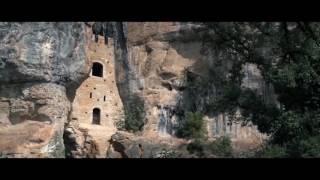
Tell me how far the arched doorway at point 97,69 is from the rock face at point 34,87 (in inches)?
125

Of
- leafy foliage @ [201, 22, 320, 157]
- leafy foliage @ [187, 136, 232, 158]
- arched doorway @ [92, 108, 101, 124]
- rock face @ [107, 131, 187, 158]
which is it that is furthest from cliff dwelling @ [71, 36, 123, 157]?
leafy foliage @ [201, 22, 320, 157]

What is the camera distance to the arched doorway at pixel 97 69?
27094mm

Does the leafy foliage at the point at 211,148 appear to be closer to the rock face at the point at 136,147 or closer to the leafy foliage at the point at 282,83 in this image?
the rock face at the point at 136,147

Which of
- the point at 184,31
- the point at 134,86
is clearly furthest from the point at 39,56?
the point at 184,31

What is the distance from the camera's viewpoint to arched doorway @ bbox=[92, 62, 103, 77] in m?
27.1

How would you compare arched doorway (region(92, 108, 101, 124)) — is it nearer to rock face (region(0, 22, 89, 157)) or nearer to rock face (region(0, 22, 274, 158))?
rock face (region(0, 22, 274, 158))

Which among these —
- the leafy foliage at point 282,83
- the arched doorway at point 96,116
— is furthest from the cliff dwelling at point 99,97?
the leafy foliage at point 282,83

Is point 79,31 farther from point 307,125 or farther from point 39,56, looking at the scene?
point 307,125

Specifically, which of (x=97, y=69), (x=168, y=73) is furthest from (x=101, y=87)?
(x=168, y=73)

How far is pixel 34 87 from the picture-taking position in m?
22.6

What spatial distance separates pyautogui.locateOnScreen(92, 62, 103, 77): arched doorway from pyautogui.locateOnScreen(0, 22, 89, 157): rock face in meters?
3.18

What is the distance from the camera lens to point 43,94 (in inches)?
890

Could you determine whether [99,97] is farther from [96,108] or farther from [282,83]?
[282,83]
